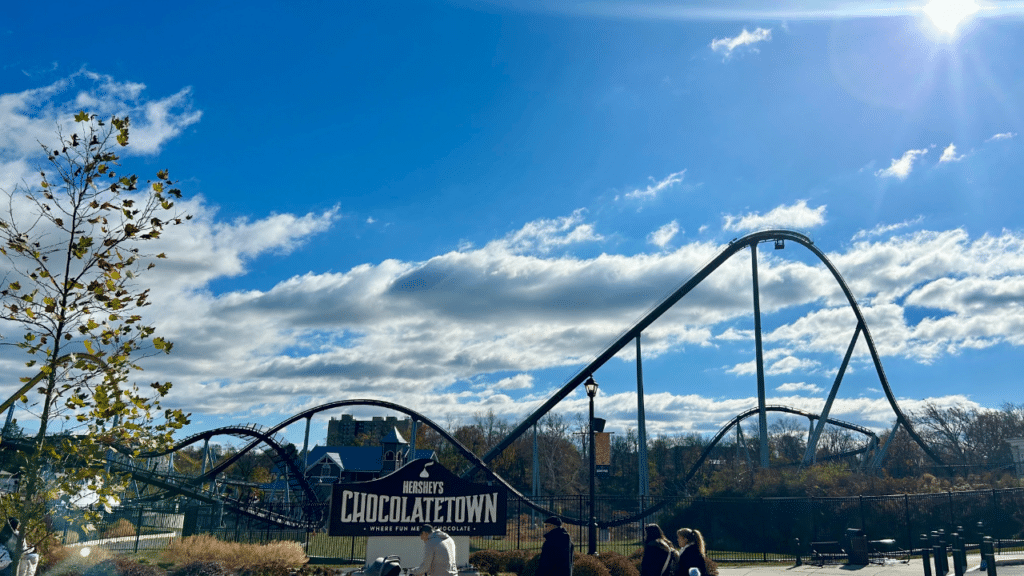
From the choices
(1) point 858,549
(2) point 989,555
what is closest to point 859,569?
(1) point 858,549

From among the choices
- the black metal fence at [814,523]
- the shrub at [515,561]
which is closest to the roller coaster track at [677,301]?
the black metal fence at [814,523]

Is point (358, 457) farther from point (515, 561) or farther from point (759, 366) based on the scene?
point (515, 561)

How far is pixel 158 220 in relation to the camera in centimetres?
636

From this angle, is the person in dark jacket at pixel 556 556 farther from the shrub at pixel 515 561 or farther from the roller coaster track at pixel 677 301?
the roller coaster track at pixel 677 301

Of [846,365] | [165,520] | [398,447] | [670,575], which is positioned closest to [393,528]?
[670,575]

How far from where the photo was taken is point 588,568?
47.9ft

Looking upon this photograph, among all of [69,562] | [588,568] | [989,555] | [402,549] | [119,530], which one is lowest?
[119,530]

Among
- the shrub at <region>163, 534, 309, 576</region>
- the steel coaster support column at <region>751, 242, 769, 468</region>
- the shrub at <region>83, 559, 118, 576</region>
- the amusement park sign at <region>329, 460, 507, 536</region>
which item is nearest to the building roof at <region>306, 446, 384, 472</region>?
the steel coaster support column at <region>751, 242, 769, 468</region>

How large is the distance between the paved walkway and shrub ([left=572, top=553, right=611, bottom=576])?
5.14 metres

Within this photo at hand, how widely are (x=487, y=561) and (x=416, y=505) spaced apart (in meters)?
3.28

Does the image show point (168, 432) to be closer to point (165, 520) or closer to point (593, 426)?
point (593, 426)

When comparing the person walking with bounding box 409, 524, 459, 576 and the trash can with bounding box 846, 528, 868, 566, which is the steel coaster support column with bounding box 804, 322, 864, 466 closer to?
the trash can with bounding box 846, 528, 868, 566

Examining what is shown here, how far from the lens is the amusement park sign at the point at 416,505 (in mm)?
14414

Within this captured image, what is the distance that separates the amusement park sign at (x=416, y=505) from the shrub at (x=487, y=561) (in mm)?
1943
